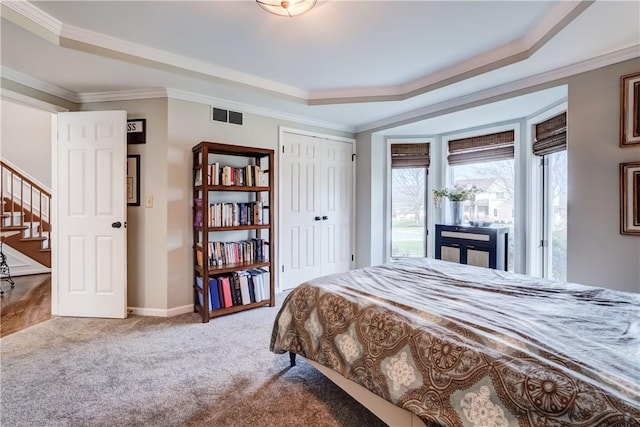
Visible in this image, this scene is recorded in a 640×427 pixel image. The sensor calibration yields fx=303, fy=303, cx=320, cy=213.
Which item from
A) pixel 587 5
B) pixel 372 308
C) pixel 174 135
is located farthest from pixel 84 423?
pixel 587 5

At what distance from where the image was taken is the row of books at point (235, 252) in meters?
3.20

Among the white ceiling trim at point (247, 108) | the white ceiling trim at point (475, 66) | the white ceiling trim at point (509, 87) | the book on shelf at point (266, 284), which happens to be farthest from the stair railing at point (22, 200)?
the white ceiling trim at point (509, 87)

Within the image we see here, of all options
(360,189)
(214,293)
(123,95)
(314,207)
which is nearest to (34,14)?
(123,95)

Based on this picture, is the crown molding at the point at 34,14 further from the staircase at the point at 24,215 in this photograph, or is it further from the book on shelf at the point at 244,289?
the staircase at the point at 24,215

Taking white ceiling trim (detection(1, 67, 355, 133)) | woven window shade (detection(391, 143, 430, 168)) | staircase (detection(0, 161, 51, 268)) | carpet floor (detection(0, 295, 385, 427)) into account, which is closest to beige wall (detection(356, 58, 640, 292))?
woven window shade (detection(391, 143, 430, 168))

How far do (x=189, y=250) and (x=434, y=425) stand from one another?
9.47ft

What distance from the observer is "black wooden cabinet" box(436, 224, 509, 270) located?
351cm

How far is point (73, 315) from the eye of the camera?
3109 millimetres

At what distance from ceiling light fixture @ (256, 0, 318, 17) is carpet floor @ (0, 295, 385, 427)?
8.05ft

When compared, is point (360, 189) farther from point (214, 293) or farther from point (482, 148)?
point (214, 293)

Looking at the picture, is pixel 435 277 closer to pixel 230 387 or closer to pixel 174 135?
pixel 230 387

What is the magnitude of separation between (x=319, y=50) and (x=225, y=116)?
1454 millimetres

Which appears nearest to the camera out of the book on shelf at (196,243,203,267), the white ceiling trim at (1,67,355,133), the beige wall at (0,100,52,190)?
the white ceiling trim at (1,67,355,133)

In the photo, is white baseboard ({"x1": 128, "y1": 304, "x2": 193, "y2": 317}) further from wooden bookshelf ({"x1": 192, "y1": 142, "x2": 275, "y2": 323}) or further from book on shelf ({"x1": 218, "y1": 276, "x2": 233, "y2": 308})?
book on shelf ({"x1": 218, "y1": 276, "x2": 233, "y2": 308})
